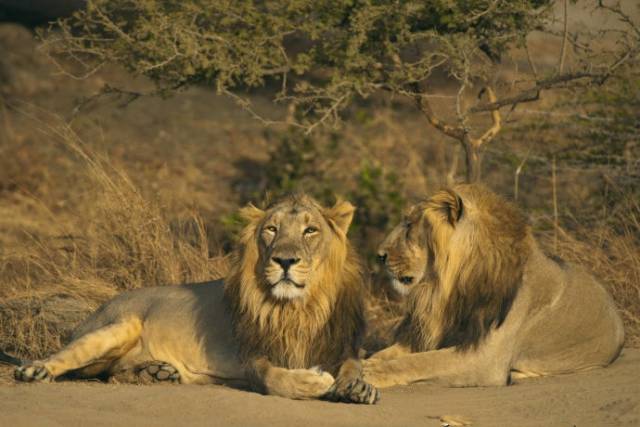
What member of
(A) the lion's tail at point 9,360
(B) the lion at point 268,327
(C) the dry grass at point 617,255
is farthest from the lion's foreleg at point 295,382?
(C) the dry grass at point 617,255

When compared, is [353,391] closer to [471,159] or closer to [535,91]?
[471,159]

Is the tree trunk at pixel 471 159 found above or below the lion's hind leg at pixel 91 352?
above

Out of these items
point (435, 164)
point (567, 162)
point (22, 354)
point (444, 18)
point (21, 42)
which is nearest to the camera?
point (22, 354)

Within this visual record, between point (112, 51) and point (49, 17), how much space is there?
6.23 metres

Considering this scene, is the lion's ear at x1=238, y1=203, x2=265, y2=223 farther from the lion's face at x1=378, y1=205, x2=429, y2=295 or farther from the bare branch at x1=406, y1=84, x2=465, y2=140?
the bare branch at x1=406, y1=84, x2=465, y2=140

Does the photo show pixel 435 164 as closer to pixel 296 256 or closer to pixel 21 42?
pixel 21 42

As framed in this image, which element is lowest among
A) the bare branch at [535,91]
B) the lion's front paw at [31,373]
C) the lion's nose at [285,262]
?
the lion's front paw at [31,373]

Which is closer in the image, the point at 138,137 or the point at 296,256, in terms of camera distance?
the point at 296,256

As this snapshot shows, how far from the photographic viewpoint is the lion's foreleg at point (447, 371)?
5.64m

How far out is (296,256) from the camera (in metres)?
5.31

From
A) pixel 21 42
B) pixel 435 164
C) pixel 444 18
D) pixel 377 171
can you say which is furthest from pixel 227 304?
pixel 21 42

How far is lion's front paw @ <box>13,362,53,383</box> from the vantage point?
5.47 m

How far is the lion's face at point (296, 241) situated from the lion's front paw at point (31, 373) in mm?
1099

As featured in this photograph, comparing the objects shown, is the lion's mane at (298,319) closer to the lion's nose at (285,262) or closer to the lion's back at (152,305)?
the lion's nose at (285,262)
